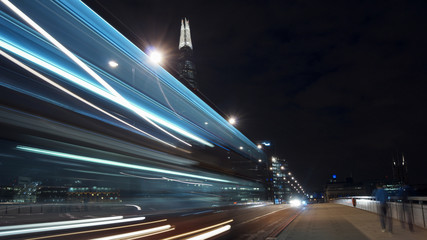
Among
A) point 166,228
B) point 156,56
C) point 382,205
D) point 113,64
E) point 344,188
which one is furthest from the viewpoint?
point 344,188

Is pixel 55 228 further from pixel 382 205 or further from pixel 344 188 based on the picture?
pixel 344 188

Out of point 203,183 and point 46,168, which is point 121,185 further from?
point 203,183

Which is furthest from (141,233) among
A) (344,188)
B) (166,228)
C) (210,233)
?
(344,188)

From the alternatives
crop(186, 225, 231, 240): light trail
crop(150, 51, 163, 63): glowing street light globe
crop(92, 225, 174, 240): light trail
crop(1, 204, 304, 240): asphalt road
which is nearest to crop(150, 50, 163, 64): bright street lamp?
crop(150, 51, 163, 63): glowing street light globe

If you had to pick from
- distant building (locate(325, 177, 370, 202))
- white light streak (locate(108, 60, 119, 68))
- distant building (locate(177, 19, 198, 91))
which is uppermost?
distant building (locate(177, 19, 198, 91))

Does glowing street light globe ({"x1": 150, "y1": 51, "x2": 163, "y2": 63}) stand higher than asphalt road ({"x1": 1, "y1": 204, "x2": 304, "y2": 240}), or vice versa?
glowing street light globe ({"x1": 150, "y1": 51, "x2": 163, "y2": 63})

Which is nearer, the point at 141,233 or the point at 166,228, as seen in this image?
the point at 141,233

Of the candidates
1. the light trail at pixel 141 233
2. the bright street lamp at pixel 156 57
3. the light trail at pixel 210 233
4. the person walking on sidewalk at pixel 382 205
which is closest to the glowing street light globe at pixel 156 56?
the bright street lamp at pixel 156 57

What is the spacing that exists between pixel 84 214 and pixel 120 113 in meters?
1.95

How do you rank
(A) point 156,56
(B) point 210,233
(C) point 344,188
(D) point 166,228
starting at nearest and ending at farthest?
1. (A) point 156,56
2. (D) point 166,228
3. (B) point 210,233
4. (C) point 344,188

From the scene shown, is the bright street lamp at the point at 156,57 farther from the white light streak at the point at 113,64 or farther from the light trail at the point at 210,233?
the light trail at the point at 210,233

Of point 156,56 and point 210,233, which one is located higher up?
point 156,56

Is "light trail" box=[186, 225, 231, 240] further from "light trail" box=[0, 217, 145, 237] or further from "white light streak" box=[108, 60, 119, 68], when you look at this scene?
"white light streak" box=[108, 60, 119, 68]

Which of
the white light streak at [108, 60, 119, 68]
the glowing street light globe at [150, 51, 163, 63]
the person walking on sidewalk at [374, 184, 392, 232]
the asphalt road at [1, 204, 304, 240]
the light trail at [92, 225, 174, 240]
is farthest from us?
the person walking on sidewalk at [374, 184, 392, 232]
